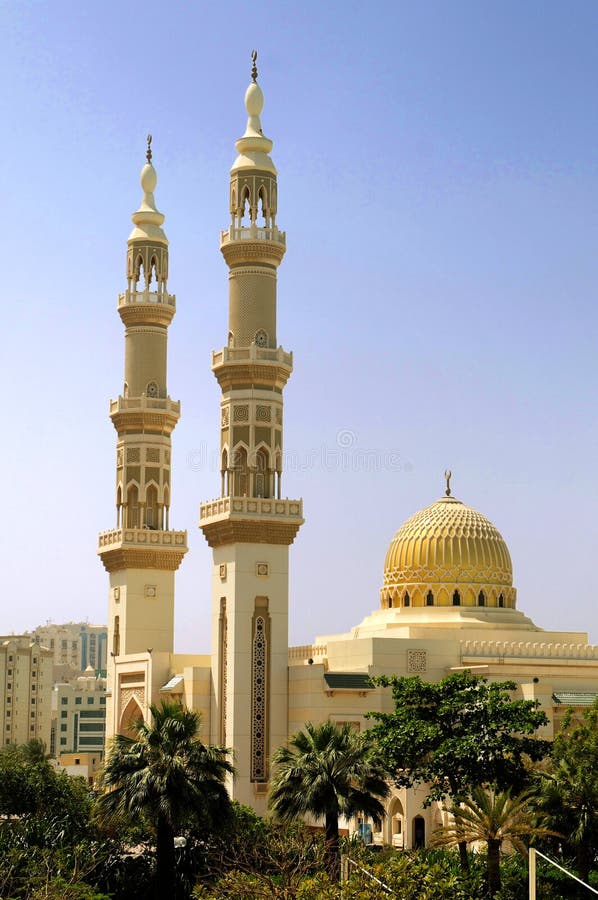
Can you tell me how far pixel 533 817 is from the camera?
3334 cm

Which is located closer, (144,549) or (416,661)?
(416,661)

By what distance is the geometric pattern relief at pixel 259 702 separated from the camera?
46.4m

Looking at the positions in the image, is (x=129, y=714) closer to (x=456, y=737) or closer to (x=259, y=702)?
(x=259, y=702)

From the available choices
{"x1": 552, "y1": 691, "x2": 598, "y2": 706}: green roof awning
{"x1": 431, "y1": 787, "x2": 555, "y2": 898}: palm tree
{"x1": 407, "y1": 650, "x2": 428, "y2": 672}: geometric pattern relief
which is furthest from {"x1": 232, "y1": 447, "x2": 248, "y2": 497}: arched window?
{"x1": 431, "y1": 787, "x2": 555, "y2": 898}: palm tree

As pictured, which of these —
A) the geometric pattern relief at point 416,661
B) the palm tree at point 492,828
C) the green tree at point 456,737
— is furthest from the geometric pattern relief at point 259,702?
the palm tree at point 492,828

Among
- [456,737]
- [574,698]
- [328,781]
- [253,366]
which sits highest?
[253,366]

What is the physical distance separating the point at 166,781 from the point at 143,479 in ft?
82.9

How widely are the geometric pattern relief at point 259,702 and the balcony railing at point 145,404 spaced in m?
12.5

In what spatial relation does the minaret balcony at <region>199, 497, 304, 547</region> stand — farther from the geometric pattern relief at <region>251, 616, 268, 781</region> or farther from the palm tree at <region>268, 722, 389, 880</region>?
the palm tree at <region>268, 722, 389, 880</region>

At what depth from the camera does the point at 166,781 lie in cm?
3253

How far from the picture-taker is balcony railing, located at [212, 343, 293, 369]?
159 feet

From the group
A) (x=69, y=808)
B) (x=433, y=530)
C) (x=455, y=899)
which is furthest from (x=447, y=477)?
(x=455, y=899)

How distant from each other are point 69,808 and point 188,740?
8.00 meters

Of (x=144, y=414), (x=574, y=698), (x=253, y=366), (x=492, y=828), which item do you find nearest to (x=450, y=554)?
(x=574, y=698)
